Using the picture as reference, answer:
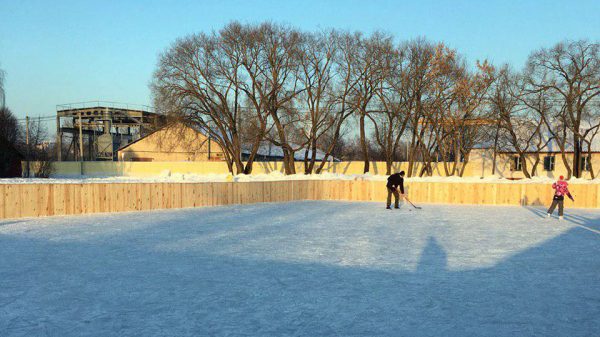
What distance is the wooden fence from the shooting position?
1444cm

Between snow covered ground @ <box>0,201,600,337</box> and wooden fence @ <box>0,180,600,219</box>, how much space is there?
1742mm

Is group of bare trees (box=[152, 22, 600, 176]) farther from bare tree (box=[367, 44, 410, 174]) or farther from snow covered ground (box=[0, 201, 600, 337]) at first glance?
snow covered ground (box=[0, 201, 600, 337])

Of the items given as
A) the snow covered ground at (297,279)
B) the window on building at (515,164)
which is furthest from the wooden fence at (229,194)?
the window on building at (515,164)

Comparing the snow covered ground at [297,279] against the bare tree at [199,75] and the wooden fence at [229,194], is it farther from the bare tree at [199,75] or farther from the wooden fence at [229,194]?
the bare tree at [199,75]

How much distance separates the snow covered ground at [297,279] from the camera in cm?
493

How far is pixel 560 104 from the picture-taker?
31312 millimetres

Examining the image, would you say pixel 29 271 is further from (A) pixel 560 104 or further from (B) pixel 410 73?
(A) pixel 560 104

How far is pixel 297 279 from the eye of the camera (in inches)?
271

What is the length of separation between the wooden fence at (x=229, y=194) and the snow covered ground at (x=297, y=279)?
1742 millimetres

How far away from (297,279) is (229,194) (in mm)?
12399

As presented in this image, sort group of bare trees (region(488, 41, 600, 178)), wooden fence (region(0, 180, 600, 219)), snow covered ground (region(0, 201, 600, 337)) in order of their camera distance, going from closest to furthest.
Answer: snow covered ground (region(0, 201, 600, 337)) → wooden fence (region(0, 180, 600, 219)) → group of bare trees (region(488, 41, 600, 178))

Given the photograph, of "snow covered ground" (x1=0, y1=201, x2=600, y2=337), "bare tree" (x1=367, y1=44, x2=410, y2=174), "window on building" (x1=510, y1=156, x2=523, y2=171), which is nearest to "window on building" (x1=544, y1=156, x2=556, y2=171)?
"window on building" (x1=510, y1=156, x2=523, y2=171)

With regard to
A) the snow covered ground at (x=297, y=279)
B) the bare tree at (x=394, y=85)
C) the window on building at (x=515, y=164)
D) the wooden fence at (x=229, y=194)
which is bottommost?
the snow covered ground at (x=297, y=279)

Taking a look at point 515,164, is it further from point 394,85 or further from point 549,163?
point 394,85
